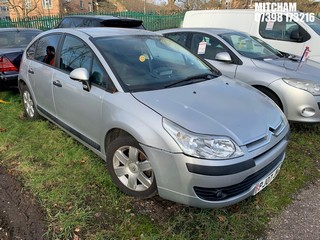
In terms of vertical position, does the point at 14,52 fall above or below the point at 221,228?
above

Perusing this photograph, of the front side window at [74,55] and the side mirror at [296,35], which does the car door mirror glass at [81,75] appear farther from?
the side mirror at [296,35]

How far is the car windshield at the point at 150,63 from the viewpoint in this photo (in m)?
2.95

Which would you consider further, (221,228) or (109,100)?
(109,100)

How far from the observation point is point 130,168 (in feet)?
9.09

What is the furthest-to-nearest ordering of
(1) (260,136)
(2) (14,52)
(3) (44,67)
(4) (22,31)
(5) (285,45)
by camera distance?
(5) (285,45), (4) (22,31), (2) (14,52), (3) (44,67), (1) (260,136)

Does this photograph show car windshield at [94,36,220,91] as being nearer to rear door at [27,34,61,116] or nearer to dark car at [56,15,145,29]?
rear door at [27,34,61,116]

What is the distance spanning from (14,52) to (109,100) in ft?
12.5

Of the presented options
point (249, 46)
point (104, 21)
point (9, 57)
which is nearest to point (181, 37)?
point (249, 46)

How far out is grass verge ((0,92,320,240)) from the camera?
2473mm

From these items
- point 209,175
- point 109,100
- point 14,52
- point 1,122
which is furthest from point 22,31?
point 209,175

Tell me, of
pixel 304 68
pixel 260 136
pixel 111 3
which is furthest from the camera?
pixel 111 3

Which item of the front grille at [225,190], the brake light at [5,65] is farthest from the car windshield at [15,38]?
the front grille at [225,190]

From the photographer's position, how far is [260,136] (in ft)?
8.09

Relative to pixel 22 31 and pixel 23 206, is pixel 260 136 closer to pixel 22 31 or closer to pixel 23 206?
pixel 23 206
